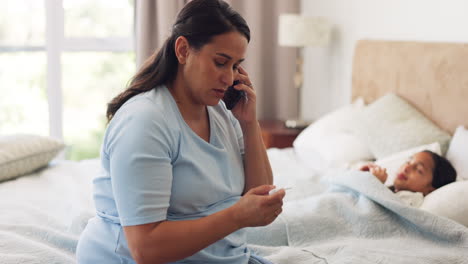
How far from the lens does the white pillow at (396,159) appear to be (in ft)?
7.54

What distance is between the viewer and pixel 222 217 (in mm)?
1146

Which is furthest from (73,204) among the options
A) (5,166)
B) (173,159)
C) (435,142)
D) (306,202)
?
(435,142)

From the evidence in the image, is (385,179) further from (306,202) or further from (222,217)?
(222,217)

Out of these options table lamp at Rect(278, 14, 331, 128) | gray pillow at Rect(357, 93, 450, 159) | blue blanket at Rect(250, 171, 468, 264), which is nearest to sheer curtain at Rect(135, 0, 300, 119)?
table lamp at Rect(278, 14, 331, 128)

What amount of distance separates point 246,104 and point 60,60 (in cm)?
279

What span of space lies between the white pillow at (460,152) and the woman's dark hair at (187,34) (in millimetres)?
1292

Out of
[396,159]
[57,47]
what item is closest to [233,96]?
[396,159]

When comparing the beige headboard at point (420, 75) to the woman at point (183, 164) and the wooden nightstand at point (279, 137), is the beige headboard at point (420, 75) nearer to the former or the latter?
the wooden nightstand at point (279, 137)

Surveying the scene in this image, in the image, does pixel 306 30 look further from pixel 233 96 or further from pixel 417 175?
pixel 233 96

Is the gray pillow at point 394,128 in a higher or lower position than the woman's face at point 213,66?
lower

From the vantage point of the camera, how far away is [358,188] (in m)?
1.91

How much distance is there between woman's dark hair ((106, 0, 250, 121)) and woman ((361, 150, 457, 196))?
1.13 metres

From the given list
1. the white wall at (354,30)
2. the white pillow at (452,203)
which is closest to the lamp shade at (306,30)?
the white wall at (354,30)

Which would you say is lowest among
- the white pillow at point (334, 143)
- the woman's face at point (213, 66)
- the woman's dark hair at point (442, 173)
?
the white pillow at point (334, 143)
